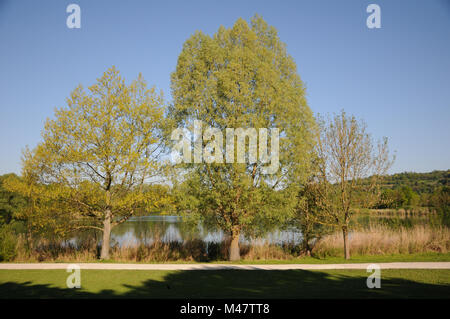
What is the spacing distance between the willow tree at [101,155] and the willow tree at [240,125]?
2.00m

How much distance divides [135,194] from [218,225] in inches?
173

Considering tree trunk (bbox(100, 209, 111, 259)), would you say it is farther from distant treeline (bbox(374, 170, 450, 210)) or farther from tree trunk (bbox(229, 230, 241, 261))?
distant treeline (bbox(374, 170, 450, 210))

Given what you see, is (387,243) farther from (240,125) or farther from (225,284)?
(225,284)

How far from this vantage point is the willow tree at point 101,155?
14055 millimetres

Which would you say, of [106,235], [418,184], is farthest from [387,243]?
[418,184]

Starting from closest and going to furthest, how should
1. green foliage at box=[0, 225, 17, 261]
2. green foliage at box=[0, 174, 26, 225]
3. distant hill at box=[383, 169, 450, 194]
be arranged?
1. green foliage at box=[0, 225, 17, 261]
2. green foliage at box=[0, 174, 26, 225]
3. distant hill at box=[383, 169, 450, 194]

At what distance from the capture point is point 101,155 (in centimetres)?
1395

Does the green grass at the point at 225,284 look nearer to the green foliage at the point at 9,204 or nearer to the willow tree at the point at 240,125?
the willow tree at the point at 240,125

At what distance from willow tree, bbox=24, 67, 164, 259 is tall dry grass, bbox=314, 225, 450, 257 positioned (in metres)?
10.7

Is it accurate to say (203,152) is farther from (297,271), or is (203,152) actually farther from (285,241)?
(285,241)

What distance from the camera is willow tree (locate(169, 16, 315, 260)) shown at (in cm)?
1342

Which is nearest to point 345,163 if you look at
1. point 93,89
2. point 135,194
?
point 135,194

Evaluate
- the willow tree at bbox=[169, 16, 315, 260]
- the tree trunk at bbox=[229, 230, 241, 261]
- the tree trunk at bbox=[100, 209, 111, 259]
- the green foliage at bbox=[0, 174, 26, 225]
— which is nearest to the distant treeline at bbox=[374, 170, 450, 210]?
the willow tree at bbox=[169, 16, 315, 260]

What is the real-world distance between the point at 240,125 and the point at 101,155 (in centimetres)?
669
